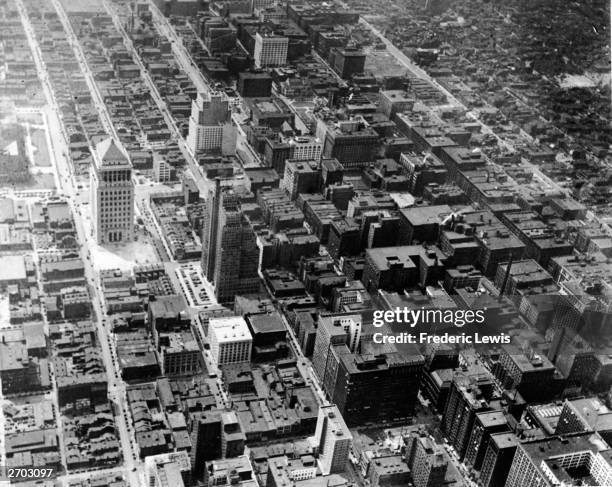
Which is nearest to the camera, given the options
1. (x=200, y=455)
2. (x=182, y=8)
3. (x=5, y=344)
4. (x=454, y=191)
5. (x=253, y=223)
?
(x=200, y=455)

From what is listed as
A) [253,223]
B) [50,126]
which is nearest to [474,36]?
[253,223]

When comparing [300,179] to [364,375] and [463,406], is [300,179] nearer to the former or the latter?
[364,375]

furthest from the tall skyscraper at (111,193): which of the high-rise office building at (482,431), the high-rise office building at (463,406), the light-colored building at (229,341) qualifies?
the high-rise office building at (482,431)

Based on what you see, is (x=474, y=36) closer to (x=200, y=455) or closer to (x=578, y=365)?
(x=578, y=365)

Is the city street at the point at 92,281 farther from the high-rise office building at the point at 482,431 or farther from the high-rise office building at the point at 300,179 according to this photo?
the high-rise office building at the point at 482,431

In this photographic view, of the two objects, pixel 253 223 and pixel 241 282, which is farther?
pixel 253 223

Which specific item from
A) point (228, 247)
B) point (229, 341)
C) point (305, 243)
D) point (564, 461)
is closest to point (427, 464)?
point (564, 461)
